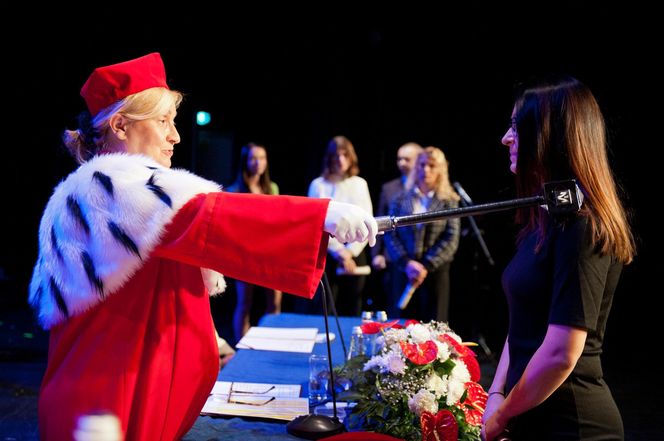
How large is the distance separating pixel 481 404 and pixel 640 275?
557 centimetres

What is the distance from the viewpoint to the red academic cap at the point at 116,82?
1.45 m

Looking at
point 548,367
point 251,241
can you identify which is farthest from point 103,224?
point 548,367

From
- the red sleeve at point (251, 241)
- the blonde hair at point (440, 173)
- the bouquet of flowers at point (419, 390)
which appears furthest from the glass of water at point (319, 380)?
the blonde hair at point (440, 173)

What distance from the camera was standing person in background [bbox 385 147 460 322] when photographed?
428cm

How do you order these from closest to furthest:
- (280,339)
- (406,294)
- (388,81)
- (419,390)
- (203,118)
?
(419,390)
(280,339)
(406,294)
(388,81)
(203,118)

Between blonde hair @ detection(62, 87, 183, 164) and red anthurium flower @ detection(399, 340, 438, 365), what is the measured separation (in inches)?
33.9

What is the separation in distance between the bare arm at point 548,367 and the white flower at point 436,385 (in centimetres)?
29

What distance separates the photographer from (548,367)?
1.20 m

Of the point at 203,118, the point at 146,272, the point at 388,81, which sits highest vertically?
the point at 388,81

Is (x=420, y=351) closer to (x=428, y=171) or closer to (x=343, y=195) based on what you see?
(x=428, y=171)

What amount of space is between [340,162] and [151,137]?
124 inches

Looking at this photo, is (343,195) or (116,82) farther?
(343,195)

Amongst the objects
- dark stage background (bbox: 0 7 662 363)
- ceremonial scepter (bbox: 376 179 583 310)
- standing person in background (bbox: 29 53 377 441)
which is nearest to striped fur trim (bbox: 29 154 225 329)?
standing person in background (bbox: 29 53 377 441)

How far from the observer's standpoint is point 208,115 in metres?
6.41
